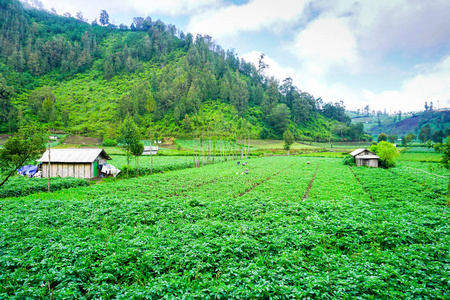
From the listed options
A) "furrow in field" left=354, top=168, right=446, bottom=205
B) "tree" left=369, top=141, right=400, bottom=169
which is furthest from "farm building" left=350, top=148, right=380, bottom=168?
"furrow in field" left=354, top=168, right=446, bottom=205

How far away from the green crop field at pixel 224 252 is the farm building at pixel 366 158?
3263cm

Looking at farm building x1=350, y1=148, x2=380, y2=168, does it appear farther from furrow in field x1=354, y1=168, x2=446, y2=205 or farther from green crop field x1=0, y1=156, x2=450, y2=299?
green crop field x1=0, y1=156, x2=450, y2=299

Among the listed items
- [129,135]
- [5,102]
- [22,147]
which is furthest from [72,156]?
[5,102]

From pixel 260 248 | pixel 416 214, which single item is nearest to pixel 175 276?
pixel 260 248

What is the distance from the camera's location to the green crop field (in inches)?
232

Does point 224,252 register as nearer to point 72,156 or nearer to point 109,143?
point 72,156

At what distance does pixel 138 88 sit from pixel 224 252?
136625 mm

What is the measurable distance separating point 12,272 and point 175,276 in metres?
5.87

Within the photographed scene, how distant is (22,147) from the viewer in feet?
62.2

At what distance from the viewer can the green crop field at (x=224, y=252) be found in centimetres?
590

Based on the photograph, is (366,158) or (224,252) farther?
(366,158)

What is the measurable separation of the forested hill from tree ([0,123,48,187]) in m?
76.3

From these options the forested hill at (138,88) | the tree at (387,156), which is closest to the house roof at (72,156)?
the tree at (387,156)

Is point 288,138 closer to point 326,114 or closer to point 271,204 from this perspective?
point 271,204
